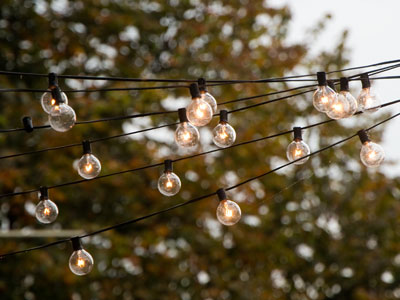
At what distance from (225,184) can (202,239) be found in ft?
2.44

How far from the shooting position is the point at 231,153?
8.19m

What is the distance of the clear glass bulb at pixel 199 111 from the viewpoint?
8.26ft

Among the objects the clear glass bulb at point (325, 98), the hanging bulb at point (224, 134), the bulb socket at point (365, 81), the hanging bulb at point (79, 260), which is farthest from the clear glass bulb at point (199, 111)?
the hanging bulb at point (79, 260)

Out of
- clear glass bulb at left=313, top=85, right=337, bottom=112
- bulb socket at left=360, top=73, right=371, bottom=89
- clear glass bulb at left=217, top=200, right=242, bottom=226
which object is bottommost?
clear glass bulb at left=217, top=200, right=242, bottom=226

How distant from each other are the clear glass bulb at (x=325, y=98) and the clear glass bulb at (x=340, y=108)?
16mm

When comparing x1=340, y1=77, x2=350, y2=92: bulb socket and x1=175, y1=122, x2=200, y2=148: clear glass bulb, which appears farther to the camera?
x1=175, y1=122, x2=200, y2=148: clear glass bulb

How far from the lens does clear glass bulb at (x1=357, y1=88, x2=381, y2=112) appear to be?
267 cm

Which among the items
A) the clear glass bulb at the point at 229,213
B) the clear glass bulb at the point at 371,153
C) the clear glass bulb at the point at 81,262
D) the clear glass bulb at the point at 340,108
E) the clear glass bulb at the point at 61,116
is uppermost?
the clear glass bulb at the point at 61,116

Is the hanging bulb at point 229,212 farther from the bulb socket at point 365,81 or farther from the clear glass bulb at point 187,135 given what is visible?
the bulb socket at point 365,81

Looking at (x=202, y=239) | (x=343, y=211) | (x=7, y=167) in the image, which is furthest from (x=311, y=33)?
A: (x=7, y=167)

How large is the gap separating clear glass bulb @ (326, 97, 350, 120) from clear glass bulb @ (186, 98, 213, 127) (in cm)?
43

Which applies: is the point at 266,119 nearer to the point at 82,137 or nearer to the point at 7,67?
the point at 82,137

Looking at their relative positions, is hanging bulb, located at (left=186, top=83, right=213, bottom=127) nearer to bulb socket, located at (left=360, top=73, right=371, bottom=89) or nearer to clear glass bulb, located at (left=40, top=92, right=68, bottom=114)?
clear glass bulb, located at (left=40, top=92, right=68, bottom=114)

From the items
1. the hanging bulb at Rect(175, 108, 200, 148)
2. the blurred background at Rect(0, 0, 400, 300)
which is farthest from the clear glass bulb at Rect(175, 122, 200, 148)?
the blurred background at Rect(0, 0, 400, 300)
